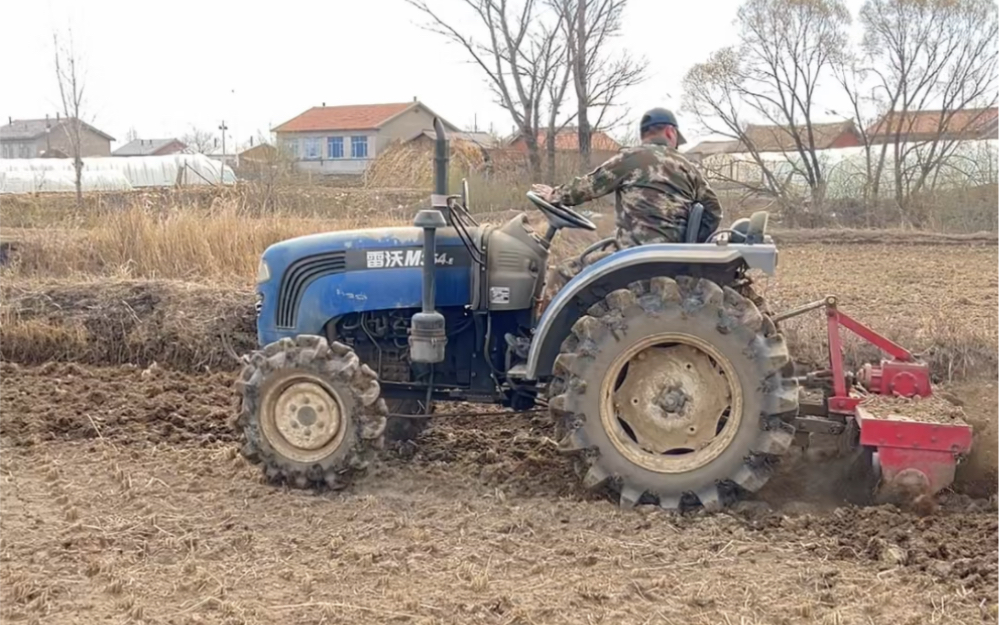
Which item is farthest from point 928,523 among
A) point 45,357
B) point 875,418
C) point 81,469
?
point 45,357

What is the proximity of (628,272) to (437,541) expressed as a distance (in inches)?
59.1

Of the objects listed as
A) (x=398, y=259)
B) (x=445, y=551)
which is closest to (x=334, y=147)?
(x=398, y=259)

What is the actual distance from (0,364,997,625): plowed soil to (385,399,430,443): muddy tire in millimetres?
114

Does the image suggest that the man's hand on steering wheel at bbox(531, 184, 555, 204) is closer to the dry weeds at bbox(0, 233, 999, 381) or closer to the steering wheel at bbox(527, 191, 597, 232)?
the steering wheel at bbox(527, 191, 597, 232)

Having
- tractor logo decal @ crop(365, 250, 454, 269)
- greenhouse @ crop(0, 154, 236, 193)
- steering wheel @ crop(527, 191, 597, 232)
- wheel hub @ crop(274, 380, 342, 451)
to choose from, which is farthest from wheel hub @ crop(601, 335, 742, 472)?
greenhouse @ crop(0, 154, 236, 193)

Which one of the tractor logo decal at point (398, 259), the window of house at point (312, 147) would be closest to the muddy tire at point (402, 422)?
the tractor logo decal at point (398, 259)

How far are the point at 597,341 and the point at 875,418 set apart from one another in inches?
49.4

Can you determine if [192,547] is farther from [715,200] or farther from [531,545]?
[715,200]

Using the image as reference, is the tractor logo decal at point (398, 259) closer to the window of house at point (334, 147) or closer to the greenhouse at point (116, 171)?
the greenhouse at point (116, 171)

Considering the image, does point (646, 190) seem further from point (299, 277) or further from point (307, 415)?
point (307, 415)

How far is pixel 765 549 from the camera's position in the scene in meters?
4.12

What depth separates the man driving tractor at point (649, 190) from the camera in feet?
16.1

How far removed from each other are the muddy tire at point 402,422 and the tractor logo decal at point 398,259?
81 cm

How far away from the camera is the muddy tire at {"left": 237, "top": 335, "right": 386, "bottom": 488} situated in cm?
491
